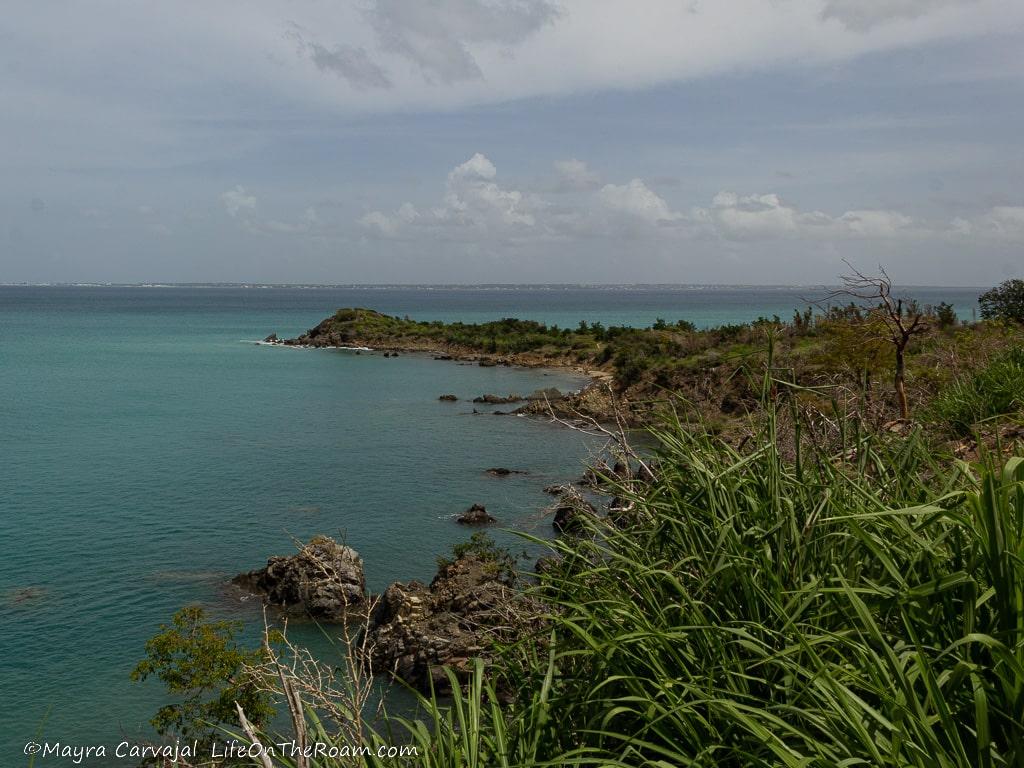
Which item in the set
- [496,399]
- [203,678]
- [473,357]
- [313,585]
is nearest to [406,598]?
[313,585]

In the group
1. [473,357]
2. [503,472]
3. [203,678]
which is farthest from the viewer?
[473,357]

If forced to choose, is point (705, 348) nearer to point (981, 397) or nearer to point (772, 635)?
point (981, 397)

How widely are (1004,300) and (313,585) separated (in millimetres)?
37112

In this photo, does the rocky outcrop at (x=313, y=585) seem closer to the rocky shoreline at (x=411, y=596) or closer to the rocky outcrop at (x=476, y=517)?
the rocky shoreline at (x=411, y=596)

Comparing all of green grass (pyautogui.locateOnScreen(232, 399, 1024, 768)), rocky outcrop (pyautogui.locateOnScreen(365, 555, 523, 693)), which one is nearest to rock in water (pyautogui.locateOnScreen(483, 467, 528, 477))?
rocky outcrop (pyautogui.locateOnScreen(365, 555, 523, 693))

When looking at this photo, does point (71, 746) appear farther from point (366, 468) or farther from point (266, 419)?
point (266, 419)

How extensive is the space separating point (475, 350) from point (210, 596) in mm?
64812

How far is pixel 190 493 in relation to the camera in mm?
32594

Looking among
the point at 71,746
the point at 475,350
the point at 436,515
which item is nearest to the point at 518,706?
the point at 71,746

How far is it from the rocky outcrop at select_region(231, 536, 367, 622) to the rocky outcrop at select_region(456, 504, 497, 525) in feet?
20.2

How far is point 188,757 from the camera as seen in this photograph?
12.5m

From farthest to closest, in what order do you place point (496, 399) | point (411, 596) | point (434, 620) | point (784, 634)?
point (496, 399), point (411, 596), point (434, 620), point (784, 634)

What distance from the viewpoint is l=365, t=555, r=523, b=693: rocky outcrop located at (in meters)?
17.5

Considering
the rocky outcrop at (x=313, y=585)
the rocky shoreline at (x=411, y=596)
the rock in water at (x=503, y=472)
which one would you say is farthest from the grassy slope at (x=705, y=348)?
the rocky outcrop at (x=313, y=585)
